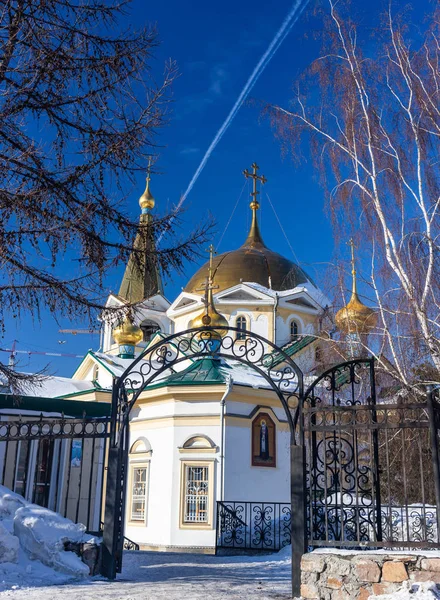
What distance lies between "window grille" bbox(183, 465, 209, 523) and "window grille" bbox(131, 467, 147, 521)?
1.51m

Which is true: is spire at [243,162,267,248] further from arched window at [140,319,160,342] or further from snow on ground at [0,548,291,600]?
snow on ground at [0,548,291,600]

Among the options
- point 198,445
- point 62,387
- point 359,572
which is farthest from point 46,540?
point 62,387

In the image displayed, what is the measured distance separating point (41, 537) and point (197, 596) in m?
2.01

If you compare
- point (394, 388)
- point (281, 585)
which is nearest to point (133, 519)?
point (394, 388)

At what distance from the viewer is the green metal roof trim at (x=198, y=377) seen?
1734 cm

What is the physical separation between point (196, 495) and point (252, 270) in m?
16.0

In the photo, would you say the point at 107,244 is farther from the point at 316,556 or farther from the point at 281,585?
the point at 281,585

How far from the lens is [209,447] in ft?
54.9

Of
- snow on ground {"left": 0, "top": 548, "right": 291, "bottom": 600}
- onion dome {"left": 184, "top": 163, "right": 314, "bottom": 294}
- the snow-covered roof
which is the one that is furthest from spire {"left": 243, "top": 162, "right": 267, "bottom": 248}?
snow on ground {"left": 0, "top": 548, "right": 291, "bottom": 600}

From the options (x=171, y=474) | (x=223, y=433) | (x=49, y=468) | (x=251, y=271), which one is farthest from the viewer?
(x=251, y=271)

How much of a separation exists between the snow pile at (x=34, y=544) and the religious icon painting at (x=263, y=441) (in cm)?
985

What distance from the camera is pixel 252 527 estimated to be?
15.1 m

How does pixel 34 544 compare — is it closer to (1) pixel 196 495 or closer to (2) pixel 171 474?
(1) pixel 196 495

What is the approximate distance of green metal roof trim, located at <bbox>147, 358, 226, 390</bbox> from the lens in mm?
17344
